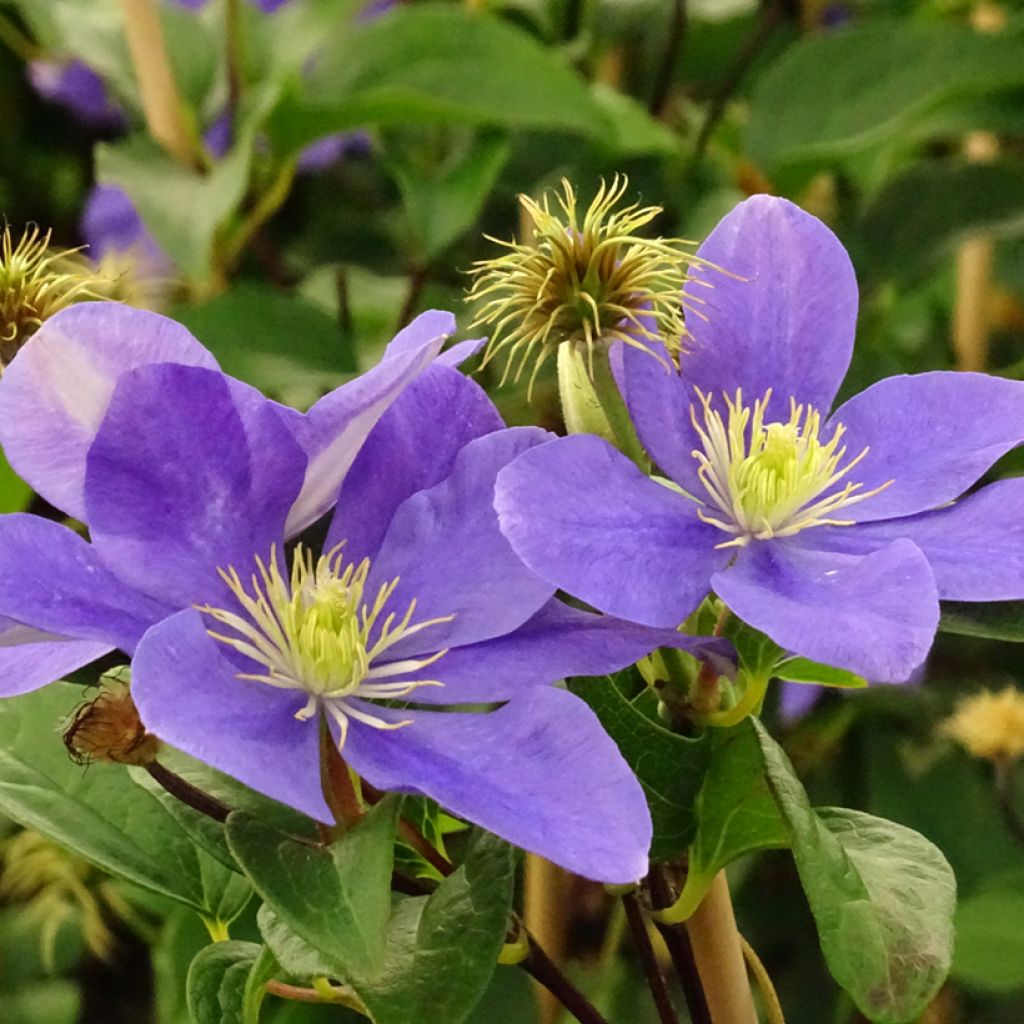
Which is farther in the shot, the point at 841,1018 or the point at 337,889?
the point at 841,1018

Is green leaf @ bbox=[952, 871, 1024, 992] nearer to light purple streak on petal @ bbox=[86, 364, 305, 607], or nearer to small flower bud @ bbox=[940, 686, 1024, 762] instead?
small flower bud @ bbox=[940, 686, 1024, 762]

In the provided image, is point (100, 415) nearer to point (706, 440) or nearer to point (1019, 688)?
point (706, 440)

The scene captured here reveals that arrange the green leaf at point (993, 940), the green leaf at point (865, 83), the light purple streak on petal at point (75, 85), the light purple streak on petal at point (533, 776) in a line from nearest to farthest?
the light purple streak on petal at point (533, 776), the green leaf at point (993, 940), the green leaf at point (865, 83), the light purple streak on petal at point (75, 85)

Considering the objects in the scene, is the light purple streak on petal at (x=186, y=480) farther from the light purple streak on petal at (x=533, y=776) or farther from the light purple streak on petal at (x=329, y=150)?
the light purple streak on petal at (x=329, y=150)

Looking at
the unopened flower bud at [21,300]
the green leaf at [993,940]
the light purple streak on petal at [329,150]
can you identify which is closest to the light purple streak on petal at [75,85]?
the light purple streak on petal at [329,150]

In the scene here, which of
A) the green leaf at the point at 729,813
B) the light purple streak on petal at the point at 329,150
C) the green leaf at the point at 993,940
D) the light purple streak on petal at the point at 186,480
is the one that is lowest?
the green leaf at the point at 993,940

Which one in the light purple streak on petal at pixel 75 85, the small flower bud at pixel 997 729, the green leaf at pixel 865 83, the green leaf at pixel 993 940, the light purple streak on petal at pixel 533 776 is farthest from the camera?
the light purple streak on petal at pixel 75 85

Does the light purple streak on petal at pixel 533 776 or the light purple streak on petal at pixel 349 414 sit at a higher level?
the light purple streak on petal at pixel 349 414

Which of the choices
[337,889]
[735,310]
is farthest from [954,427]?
[337,889]
